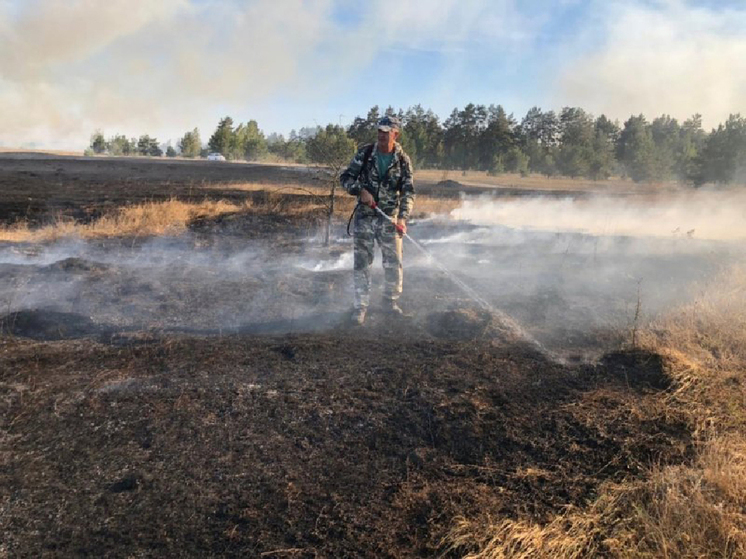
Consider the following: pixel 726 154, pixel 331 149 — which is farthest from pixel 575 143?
pixel 331 149

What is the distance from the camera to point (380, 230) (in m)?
6.62

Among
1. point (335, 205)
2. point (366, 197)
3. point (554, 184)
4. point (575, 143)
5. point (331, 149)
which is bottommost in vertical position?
point (335, 205)

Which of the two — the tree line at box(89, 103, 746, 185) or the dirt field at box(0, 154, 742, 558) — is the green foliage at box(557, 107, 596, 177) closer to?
the tree line at box(89, 103, 746, 185)

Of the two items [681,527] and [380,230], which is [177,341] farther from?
[681,527]

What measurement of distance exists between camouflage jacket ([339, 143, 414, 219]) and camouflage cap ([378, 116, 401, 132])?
30 cm

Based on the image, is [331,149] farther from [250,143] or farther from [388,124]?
[250,143]

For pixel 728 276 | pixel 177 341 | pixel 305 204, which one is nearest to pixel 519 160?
pixel 305 204

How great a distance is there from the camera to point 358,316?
20.3 feet

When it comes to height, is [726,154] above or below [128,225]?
above

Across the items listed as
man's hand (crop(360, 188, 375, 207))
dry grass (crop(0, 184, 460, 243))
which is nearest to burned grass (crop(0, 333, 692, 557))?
man's hand (crop(360, 188, 375, 207))

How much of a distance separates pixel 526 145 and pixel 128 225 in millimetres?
65013

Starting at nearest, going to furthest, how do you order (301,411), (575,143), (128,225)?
(301,411), (128,225), (575,143)

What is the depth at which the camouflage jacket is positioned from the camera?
658 centimetres

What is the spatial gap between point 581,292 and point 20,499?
7343 millimetres
